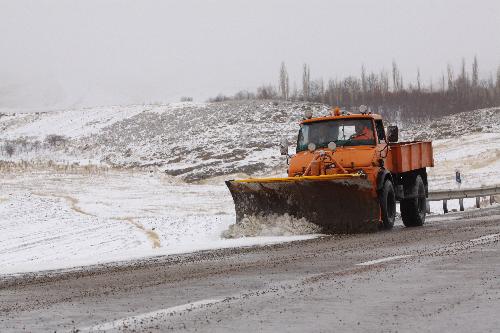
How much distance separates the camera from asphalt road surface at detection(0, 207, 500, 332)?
4445mm

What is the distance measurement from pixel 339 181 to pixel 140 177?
36557mm

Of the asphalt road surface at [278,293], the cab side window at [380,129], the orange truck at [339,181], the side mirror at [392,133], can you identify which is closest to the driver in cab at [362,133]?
the orange truck at [339,181]

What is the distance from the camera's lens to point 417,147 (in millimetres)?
16844

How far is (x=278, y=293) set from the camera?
569 centimetres

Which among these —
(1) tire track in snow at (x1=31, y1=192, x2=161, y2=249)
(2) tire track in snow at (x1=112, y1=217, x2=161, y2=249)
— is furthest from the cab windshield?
(1) tire track in snow at (x1=31, y1=192, x2=161, y2=249)

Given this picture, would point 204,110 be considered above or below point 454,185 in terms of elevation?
above

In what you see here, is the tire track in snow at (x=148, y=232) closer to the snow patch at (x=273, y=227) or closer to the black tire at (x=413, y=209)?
the snow patch at (x=273, y=227)

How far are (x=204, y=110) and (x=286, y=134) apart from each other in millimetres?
24987

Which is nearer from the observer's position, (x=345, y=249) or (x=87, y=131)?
(x=345, y=249)

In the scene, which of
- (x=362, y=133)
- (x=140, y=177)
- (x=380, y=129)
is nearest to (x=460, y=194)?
(x=380, y=129)

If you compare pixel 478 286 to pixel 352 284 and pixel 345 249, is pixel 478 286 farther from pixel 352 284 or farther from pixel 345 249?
pixel 345 249

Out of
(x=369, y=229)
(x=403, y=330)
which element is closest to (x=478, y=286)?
(x=403, y=330)

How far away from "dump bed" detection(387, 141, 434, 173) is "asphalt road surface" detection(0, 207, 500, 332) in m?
5.84

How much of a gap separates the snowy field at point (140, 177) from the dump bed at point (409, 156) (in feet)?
9.31
